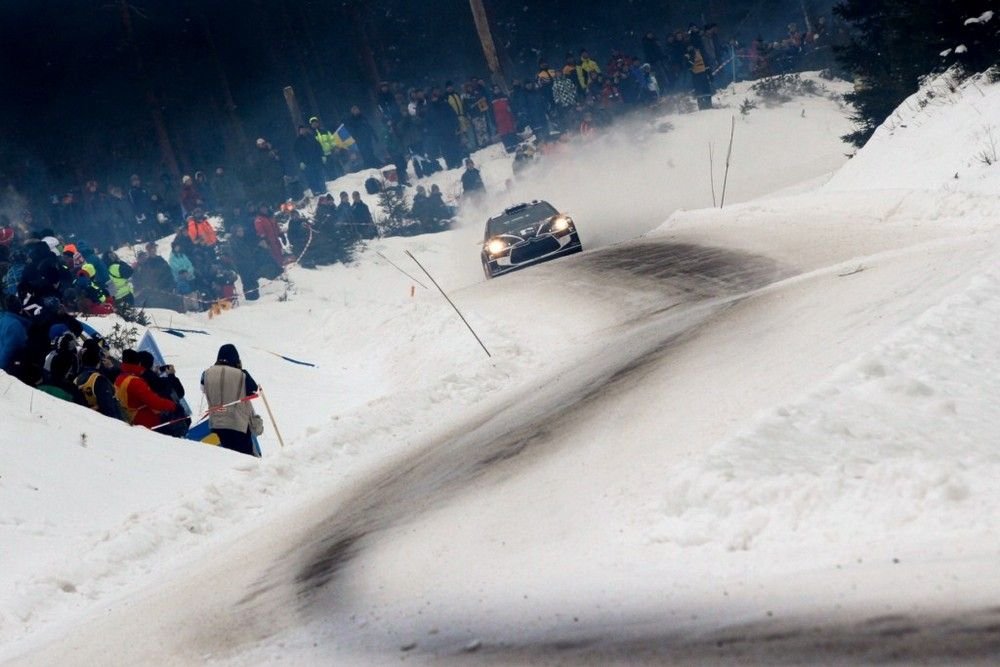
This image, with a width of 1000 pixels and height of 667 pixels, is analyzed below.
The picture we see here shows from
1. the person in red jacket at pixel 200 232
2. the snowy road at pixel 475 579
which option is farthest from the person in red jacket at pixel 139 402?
the person in red jacket at pixel 200 232

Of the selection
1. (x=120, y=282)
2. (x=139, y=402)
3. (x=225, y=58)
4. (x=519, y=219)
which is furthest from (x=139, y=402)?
(x=225, y=58)

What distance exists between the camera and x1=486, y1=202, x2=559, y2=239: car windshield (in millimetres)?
22953

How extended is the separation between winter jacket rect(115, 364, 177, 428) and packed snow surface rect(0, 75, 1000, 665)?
724mm

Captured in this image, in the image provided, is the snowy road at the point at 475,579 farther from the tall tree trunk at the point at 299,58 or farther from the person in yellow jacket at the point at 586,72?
the tall tree trunk at the point at 299,58

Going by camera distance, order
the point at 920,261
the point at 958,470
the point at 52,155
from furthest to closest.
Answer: the point at 52,155 → the point at 920,261 → the point at 958,470

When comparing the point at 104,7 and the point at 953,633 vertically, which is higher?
the point at 104,7

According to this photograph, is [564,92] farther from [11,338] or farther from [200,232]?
[11,338]

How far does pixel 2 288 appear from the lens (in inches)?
608

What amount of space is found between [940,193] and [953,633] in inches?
441

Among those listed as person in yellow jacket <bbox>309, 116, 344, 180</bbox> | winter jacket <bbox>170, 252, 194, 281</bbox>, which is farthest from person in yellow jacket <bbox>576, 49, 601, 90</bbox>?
winter jacket <bbox>170, 252, 194, 281</bbox>

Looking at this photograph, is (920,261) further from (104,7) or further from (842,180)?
(104,7)

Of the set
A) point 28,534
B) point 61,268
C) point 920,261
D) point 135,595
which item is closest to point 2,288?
point 61,268

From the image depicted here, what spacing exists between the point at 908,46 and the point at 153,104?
936 inches

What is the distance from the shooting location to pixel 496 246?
74.5 feet
